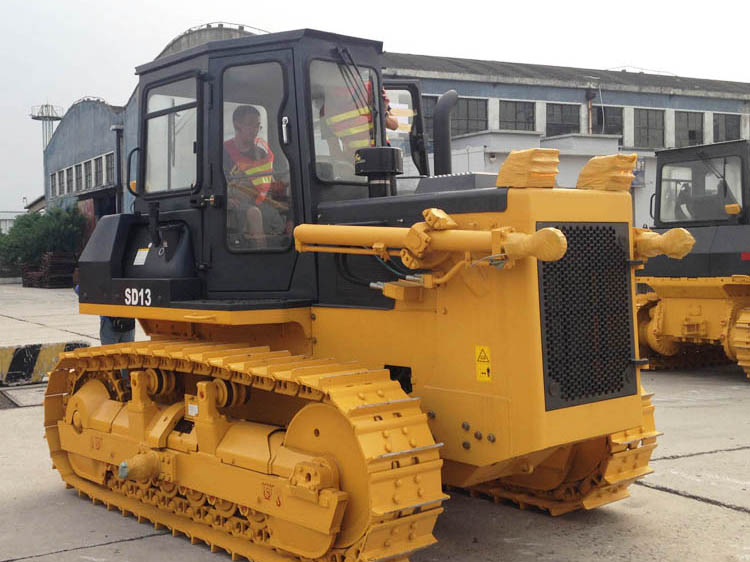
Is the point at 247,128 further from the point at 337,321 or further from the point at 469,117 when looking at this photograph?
the point at 469,117

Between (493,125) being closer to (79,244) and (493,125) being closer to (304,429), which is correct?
(79,244)

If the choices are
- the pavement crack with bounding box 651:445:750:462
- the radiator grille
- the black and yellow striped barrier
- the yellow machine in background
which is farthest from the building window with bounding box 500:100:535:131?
the radiator grille

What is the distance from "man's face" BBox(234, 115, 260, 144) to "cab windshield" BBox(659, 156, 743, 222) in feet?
27.3

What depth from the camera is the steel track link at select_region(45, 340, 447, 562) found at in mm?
4348

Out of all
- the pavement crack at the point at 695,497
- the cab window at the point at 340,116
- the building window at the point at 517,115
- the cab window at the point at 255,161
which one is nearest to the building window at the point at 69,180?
the building window at the point at 517,115

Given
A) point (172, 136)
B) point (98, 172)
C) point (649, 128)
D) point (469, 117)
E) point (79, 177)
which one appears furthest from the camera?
point (79, 177)

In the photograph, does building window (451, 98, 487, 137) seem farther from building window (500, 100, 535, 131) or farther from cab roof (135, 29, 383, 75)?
cab roof (135, 29, 383, 75)

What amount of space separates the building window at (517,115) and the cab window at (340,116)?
2988 centimetres

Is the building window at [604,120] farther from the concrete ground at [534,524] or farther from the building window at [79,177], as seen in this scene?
the concrete ground at [534,524]

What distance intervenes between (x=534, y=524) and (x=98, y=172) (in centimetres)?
3725

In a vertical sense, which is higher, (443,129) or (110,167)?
(110,167)

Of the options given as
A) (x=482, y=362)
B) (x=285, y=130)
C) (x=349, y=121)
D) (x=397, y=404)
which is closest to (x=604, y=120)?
(x=349, y=121)

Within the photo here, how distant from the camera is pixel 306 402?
5.30 m

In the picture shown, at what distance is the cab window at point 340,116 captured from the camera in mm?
5465
